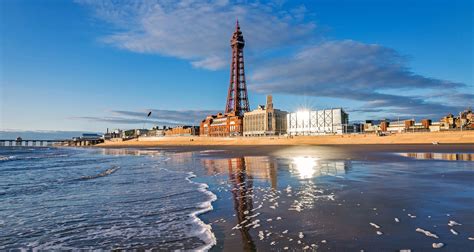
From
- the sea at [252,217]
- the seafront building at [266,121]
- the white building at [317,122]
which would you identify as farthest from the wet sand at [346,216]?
the seafront building at [266,121]

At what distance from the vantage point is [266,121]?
408ft

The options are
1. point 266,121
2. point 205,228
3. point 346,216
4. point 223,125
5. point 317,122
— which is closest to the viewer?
point 205,228

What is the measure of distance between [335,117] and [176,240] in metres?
106

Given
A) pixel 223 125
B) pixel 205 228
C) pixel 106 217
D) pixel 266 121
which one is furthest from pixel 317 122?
pixel 205 228

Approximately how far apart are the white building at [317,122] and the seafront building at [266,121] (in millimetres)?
5461

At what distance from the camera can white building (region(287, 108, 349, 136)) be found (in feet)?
341

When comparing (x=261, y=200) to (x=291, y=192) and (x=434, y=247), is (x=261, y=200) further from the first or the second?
(x=434, y=247)

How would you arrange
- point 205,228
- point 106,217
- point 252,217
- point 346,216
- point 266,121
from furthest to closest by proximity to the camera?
point 266,121 → point 106,217 → point 252,217 → point 346,216 → point 205,228

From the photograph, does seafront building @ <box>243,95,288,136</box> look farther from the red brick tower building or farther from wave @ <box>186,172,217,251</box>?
wave @ <box>186,172,217,251</box>

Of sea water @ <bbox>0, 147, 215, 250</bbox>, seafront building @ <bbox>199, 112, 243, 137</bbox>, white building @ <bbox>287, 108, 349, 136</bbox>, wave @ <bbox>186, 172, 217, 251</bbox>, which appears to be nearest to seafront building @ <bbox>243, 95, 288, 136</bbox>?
seafront building @ <bbox>199, 112, 243, 137</bbox>

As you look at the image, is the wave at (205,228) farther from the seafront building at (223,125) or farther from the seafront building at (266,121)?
the seafront building at (223,125)

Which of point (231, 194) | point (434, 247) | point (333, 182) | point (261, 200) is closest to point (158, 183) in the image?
point (231, 194)

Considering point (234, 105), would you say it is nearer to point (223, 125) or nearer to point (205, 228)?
point (223, 125)

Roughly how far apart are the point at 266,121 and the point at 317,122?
70.2 feet
